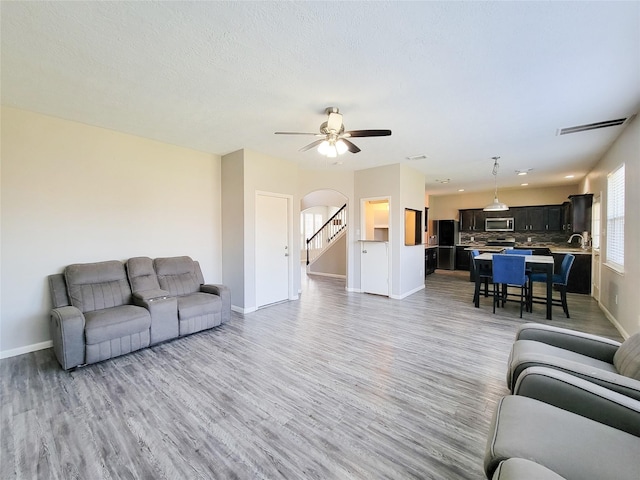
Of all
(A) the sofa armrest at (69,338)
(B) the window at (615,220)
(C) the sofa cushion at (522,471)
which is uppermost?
(B) the window at (615,220)

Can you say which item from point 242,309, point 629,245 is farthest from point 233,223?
point 629,245

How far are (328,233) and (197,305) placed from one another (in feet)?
23.8

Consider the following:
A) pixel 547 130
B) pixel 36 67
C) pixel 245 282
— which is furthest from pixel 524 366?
pixel 36 67

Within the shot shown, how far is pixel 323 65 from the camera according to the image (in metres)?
2.32

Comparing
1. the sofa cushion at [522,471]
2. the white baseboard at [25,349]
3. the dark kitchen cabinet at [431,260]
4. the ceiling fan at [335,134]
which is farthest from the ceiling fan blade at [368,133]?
the dark kitchen cabinet at [431,260]

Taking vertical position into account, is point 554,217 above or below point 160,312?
above

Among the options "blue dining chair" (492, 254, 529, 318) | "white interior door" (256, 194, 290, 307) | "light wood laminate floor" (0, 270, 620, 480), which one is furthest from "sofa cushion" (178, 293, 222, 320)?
"blue dining chair" (492, 254, 529, 318)

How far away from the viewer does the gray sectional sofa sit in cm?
282

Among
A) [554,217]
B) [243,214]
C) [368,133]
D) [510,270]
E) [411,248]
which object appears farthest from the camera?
[554,217]

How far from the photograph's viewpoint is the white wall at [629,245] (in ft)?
10.6

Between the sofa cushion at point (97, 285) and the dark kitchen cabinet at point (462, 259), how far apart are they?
9.29 m

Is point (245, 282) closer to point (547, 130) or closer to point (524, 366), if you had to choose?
point (524, 366)

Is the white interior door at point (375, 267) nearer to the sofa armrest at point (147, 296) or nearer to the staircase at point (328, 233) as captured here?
the staircase at point (328, 233)

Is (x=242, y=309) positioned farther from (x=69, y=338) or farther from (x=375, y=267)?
(x=375, y=267)
